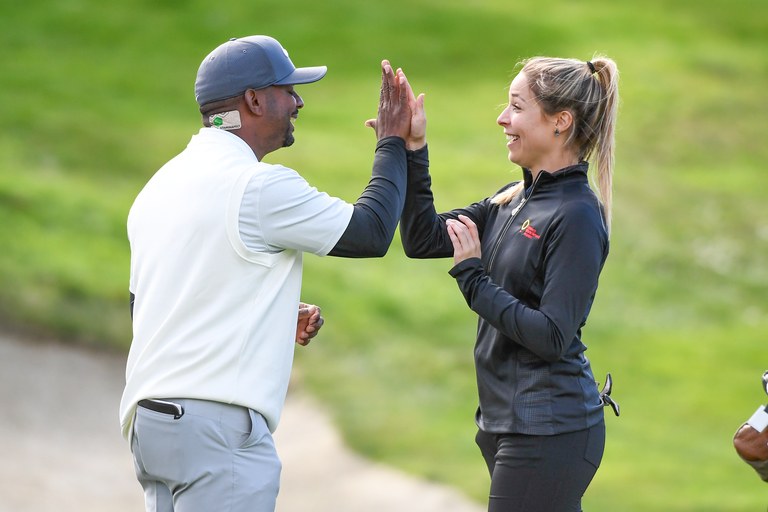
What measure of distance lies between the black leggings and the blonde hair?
2.06ft

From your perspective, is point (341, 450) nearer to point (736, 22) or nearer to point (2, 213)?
point (2, 213)

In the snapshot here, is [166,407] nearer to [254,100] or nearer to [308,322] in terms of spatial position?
[308,322]

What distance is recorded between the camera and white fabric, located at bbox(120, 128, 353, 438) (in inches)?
115

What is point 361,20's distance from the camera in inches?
546

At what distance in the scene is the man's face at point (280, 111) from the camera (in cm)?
316

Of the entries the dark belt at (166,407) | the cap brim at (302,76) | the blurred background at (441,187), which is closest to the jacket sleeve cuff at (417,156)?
the cap brim at (302,76)

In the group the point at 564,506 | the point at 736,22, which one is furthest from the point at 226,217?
the point at 736,22

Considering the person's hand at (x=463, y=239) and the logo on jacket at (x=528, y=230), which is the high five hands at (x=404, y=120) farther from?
the logo on jacket at (x=528, y=230)

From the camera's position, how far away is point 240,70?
3109 mm

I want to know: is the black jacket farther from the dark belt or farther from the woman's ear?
Answer: the dark belt

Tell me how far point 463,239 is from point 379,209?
268 millimetres

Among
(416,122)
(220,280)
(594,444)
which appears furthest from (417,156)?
(594,444)

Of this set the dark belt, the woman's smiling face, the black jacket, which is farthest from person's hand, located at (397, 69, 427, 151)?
the dark belt

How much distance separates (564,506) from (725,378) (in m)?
6.23
